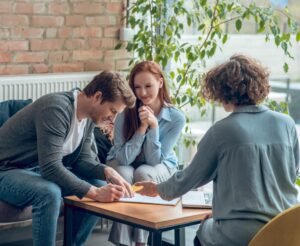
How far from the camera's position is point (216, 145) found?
2.78 metres

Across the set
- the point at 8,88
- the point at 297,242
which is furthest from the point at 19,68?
the point at 297,242

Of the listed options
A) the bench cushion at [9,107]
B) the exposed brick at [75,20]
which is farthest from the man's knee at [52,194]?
the exposed brick at [75,20]

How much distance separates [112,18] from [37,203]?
212 centimetres

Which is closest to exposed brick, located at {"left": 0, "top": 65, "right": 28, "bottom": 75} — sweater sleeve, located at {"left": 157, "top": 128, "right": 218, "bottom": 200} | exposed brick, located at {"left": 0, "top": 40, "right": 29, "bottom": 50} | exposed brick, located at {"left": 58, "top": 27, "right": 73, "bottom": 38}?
exposed brick, located at {"left": 0, "top": 40, "right": 29, "bottom": 50}

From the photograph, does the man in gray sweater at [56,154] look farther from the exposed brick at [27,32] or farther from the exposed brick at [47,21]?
the exposed brick at [47,21]

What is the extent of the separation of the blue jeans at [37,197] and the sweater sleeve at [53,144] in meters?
0.07

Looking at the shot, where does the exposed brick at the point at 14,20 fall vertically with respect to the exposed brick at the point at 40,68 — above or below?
above

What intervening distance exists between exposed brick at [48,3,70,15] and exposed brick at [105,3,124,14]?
1.14 feet

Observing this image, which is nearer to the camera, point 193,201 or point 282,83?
point 193,201

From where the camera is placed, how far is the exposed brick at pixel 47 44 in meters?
4.91

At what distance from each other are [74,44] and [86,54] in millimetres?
126

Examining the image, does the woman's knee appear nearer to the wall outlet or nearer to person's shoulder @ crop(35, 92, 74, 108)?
person's shoulder @ crop(35, 92, 74, 108)

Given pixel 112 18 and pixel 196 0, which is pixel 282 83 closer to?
pixel 196 0

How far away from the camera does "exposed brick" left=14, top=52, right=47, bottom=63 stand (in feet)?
15.9
